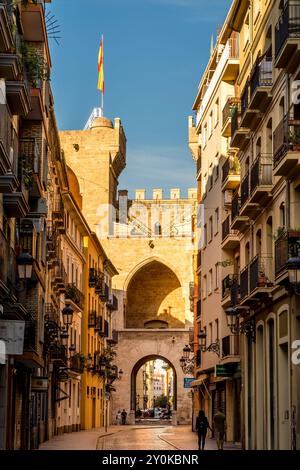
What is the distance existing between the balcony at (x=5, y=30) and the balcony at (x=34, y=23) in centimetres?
652

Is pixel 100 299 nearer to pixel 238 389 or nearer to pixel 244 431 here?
pixel 238 389

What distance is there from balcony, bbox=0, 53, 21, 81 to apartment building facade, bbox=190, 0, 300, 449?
5.88 metres

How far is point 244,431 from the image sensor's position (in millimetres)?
31844

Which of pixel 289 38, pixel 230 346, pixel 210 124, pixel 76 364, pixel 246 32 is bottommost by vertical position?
pixel 230 346

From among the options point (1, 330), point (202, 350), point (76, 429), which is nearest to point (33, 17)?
point (1, 330)

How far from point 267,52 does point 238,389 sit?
15260 millimetres

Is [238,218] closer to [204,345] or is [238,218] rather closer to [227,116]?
[227,116]

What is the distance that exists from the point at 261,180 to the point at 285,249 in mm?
4191

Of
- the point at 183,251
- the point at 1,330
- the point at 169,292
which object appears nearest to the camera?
the point at 1,330

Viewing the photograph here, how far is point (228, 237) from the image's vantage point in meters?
37.3

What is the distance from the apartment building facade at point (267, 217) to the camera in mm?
23375

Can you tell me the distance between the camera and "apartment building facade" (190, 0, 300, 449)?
23.4m

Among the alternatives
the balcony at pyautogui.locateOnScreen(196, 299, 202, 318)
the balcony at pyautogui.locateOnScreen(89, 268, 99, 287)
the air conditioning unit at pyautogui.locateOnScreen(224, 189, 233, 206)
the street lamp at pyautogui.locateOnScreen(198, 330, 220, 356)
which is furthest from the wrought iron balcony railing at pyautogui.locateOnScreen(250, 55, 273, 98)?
the balcony at pyautogui.locateOnScreen(89, 268, 99, 287)

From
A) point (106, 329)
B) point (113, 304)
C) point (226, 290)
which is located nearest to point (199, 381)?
point (226, 290)
